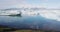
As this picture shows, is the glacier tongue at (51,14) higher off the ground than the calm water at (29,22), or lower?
higher

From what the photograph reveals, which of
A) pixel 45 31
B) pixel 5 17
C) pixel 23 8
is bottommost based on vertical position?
pixel 45 31

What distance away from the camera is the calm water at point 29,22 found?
1.27 m

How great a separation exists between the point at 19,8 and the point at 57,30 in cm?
57

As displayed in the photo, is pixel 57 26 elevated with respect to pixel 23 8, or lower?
lower

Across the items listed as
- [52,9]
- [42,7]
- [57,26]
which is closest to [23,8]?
[42,7]

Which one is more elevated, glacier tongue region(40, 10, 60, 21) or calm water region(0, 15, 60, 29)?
glacier tongue region(40, 10, 60, 21)

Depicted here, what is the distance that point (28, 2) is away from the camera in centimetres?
131

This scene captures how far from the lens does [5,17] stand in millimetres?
1304

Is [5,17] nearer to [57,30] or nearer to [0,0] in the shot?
[0,0]

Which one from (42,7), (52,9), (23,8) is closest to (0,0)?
(23,8)

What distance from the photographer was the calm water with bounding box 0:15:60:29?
50.2 inches

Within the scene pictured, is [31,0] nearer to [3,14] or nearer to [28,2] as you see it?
[28,2]

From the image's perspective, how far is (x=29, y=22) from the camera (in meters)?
1.28

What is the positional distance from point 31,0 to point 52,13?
0.32 m
